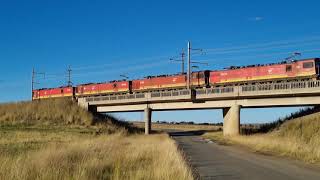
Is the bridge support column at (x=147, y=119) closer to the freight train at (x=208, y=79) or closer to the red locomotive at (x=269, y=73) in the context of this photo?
the freight train at (x=208, y=79)

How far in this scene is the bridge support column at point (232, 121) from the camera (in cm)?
5088

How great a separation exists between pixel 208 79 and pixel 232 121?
11422 millimetres

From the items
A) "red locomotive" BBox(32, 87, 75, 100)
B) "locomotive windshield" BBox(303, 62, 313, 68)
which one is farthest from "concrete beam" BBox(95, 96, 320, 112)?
"red locomotive" BBox(32, 87, 75, 100)

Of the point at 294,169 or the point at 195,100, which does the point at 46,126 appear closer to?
the point at 195,100

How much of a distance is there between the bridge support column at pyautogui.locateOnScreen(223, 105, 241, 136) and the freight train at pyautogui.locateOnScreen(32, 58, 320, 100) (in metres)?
5.14

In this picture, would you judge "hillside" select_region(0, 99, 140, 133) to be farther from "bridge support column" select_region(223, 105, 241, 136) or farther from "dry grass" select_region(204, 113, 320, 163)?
"dry grass" select_region(204, 113, 320, 163)

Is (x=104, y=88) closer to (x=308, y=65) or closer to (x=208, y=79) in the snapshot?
(x=208, y=79)

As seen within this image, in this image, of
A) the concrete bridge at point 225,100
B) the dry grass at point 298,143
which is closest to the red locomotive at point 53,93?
the concrete bridge at point 225,100

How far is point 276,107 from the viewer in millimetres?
48406

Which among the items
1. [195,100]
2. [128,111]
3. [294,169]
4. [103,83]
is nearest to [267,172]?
[294,169]

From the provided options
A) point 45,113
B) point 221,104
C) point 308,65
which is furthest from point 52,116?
point 308,65

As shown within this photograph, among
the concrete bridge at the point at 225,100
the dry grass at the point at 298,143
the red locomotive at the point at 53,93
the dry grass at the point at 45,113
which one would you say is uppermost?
the red locomotive at the point at 53,93

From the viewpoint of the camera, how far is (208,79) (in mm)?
61844

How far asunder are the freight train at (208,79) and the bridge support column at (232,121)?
5145mm
